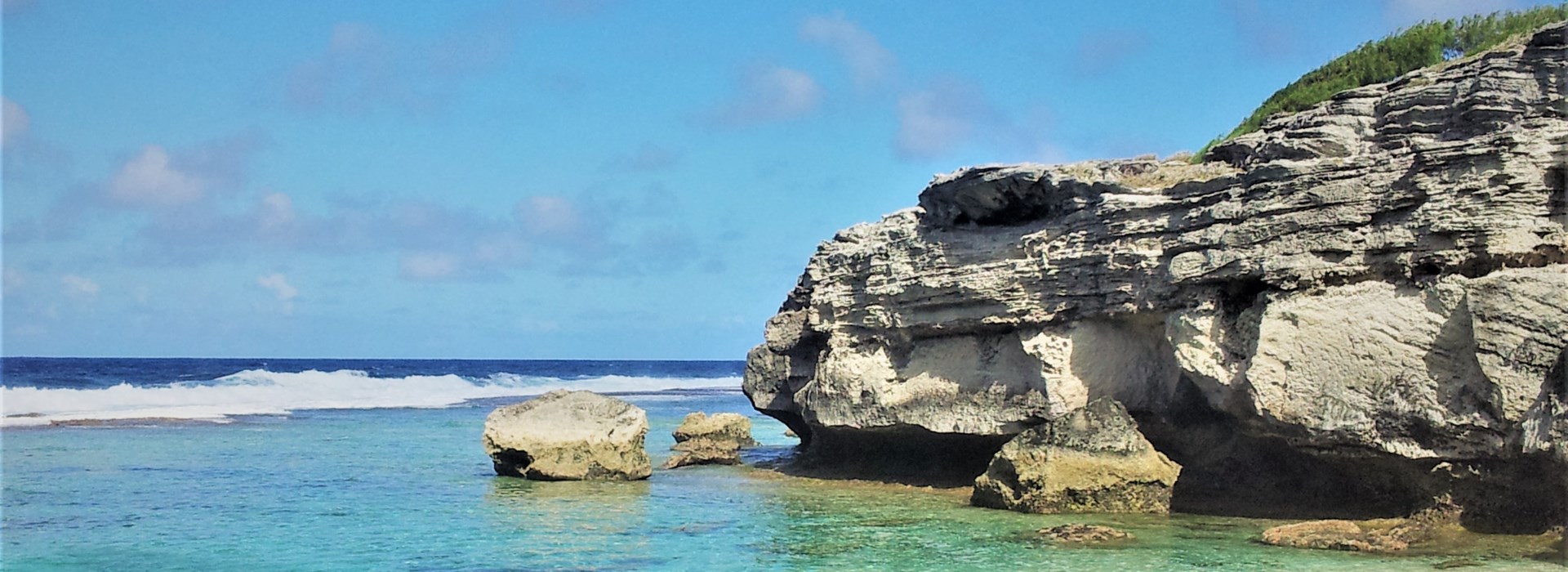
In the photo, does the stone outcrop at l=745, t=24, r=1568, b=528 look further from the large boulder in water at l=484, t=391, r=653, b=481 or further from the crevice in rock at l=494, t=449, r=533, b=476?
the crevice in rock at l=494, t=449, r=533, b=476

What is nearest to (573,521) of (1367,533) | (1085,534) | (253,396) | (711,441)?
(1085,534)

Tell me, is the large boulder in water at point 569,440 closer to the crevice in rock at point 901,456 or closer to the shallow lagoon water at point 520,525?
the shallow lagoon water at point 520,525

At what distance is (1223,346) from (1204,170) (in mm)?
2820

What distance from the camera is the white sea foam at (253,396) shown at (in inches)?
1769

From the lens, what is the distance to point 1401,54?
2358cm

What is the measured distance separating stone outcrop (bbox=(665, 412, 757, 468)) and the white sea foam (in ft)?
61.3

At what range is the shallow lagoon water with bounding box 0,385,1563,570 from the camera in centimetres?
1512

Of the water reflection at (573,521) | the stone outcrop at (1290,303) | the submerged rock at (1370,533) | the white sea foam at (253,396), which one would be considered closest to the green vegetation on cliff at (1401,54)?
the stone outcrop at (1290,303)

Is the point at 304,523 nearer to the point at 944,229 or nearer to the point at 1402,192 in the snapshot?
the point at 944,229

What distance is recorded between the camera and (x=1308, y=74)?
84.5ft

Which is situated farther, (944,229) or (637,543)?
(944,229)

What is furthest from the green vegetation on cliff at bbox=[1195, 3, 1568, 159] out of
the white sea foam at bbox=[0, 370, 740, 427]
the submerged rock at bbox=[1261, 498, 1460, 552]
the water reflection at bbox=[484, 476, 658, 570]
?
the white sea foam at bbox=[0, 370, 740, 427]

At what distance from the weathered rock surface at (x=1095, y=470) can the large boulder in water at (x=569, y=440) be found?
27.1 feet

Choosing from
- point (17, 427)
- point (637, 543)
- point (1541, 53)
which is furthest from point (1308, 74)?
point (17, 427)
